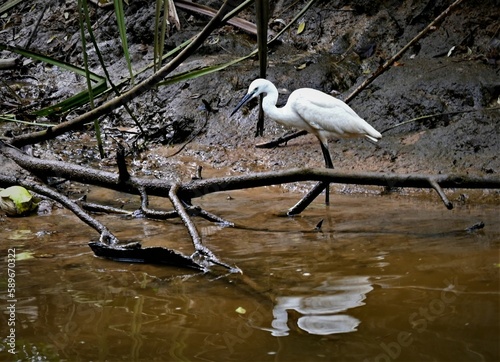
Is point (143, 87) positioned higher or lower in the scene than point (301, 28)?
lower

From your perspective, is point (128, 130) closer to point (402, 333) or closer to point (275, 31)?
point (275, 31)

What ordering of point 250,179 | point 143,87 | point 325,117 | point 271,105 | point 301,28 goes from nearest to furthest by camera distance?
1. point 143,87
2. point 250,179
3. point 325,117
4. point 271,105
5. point 301,28

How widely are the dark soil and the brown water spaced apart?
189 centimetres

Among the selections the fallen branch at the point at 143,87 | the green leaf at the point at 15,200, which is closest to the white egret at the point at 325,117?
the fallen branch at the point at 143,87

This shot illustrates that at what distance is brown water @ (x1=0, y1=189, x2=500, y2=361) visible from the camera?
222 cm

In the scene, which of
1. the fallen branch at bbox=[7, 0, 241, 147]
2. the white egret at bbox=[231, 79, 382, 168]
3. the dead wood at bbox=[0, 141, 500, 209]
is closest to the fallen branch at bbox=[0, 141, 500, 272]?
the dead wood at bbox=[0, 141, 500, 209]

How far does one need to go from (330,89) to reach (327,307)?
504 centimetres

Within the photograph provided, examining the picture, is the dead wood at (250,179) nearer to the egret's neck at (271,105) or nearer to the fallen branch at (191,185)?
the fallen branch at (191,185)

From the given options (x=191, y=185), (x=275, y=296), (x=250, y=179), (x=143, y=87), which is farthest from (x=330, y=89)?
(x=275, y=296)

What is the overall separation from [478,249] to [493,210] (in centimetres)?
149

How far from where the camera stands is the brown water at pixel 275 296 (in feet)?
7.29

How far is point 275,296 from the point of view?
2.79 meters

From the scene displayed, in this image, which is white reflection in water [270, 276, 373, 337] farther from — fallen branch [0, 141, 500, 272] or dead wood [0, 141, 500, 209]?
dead wood [0, 141, 500, 209]

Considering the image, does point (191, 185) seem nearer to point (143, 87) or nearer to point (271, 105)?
point (143, 87)
